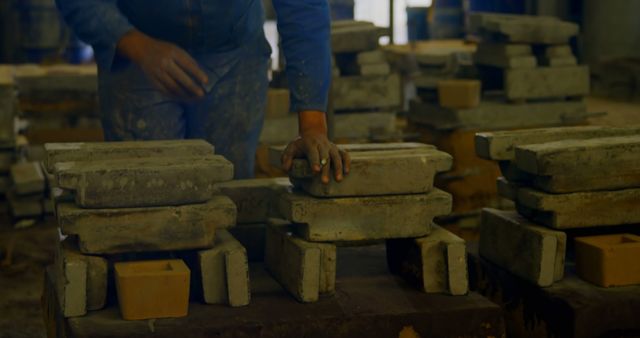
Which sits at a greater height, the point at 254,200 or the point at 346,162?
the point at 346,162

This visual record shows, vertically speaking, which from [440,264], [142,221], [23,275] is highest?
[142,221]

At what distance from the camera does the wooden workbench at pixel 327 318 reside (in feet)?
11.1

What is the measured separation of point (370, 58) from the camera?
26.7 feet

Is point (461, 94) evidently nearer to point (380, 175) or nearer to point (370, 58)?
point (370, 58)

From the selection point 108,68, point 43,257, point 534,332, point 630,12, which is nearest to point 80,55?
point 630,12

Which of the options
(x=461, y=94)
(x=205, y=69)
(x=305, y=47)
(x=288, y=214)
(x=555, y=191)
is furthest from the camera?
(x=461, y=94)

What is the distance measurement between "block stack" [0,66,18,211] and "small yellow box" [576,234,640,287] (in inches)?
200

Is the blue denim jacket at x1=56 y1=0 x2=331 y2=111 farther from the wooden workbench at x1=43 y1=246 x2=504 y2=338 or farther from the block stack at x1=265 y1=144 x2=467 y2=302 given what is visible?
the wooden workbench at x1=43 y1=246 x2=504 y2=338

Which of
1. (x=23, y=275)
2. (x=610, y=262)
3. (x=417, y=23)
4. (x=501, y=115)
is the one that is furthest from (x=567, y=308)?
(x=417, y=23)

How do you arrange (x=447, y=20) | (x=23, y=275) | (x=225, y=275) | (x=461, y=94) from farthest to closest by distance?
(x=447, y=20) < (x=461, y=94) < (x=23, y=275) < (x=225, y=275)

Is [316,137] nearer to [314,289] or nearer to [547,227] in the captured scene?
[314,289]

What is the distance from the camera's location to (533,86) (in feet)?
26.4

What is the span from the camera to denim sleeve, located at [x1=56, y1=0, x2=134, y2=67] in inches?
157

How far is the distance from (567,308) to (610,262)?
27 cm
